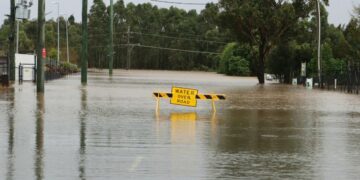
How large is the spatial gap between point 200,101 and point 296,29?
132ft

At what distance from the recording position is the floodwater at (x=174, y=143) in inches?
460

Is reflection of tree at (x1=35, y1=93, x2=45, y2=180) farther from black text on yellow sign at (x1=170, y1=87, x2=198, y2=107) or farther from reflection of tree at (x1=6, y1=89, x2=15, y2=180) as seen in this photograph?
black text on yellow sign at (x1=170, y1=87, x2=198, y2=107)

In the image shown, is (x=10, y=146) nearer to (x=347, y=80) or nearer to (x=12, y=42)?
(x=12, y=42)

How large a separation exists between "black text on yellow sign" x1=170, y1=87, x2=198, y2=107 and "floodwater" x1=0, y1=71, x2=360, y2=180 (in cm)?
28

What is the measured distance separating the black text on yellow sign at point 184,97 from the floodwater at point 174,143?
0.91 ft

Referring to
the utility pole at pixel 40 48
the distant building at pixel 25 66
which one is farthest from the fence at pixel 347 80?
the distant building at pixel 25 66

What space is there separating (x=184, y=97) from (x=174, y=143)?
10.2 metres

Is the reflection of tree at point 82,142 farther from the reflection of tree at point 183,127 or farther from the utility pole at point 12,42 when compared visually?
the utility pole at point 12,42

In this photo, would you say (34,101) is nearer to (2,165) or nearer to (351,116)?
(351,116)

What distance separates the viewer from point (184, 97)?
84.4ft

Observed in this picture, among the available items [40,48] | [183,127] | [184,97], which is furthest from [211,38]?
[183,127]

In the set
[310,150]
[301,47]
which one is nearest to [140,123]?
[310,150]

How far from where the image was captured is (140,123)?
20.3 meters

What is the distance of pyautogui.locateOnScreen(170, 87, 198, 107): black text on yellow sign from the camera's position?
2551 cm
